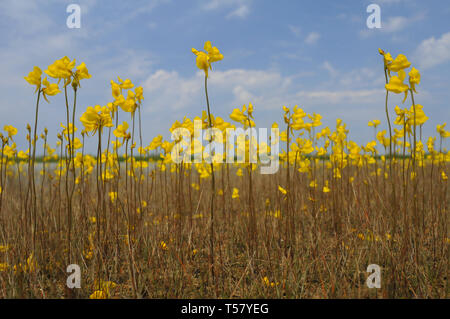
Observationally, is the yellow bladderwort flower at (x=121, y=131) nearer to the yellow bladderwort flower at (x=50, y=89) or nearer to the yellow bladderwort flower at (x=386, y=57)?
the yellow bladderwort flower at (x=50, y=89)

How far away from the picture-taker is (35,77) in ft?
5.64

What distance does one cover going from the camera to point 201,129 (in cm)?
181

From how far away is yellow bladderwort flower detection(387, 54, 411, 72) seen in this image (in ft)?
5.35

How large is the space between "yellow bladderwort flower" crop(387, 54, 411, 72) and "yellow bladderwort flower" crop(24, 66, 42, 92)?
81.0 inches

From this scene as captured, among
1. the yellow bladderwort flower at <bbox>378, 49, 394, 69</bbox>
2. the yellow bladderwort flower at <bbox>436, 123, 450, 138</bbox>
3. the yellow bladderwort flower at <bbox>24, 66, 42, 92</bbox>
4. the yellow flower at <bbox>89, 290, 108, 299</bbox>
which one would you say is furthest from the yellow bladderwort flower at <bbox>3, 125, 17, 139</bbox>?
the yellow bladderwort flower at <bbox>436, 123, 450, 138</bbox>

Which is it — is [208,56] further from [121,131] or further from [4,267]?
[4,267]

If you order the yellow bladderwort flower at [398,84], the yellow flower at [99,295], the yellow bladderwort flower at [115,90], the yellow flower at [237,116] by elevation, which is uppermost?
the yellow bladderwort flower at [115,90]

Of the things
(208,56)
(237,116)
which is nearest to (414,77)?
(237,116)

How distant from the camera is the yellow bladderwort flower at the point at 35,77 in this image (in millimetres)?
1711

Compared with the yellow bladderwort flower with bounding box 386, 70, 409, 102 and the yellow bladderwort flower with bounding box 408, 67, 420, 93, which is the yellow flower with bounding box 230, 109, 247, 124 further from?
the yellow bladderwort flower with bounding box 408, 67, 420, 93

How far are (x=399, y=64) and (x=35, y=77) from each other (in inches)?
83.1

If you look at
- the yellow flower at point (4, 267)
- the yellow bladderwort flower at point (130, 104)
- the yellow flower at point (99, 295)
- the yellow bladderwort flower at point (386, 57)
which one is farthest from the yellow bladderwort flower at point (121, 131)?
the yellow bladderwort flower at point (386, 57)

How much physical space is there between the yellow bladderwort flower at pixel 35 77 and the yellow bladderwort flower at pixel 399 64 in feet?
6.75
